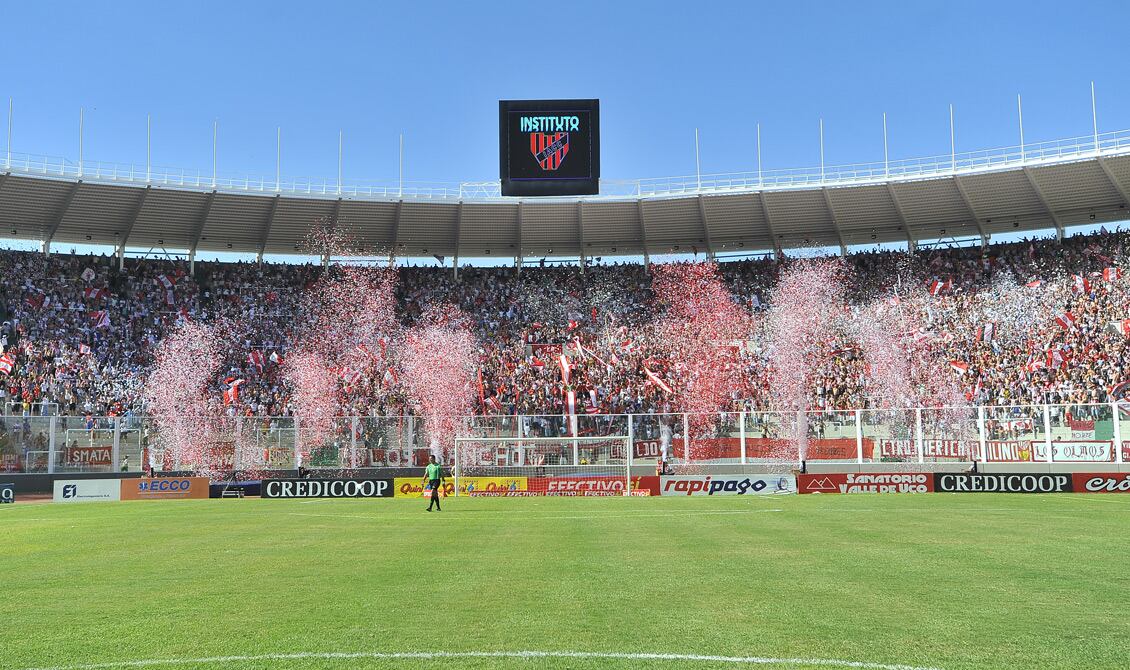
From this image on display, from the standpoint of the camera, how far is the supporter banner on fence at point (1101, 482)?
108 ft

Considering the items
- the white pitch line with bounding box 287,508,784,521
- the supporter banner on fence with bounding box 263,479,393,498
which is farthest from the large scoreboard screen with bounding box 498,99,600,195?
the white pitch line with bounding box 287,508,784,521

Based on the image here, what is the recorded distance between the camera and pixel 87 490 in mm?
36281

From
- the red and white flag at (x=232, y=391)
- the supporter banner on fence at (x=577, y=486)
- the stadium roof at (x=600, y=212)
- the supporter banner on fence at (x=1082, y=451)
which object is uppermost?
the stadium roof at (x=600, y=212)

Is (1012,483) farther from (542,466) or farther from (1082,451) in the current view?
(542,466)

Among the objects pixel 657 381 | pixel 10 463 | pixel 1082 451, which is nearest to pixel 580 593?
pixel 1082 451

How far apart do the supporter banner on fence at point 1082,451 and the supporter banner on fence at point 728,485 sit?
991cm

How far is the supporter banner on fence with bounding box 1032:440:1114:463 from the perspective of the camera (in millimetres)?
35531

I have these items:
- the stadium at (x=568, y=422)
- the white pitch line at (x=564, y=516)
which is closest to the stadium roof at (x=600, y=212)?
the stadium at (x=568, y=422)

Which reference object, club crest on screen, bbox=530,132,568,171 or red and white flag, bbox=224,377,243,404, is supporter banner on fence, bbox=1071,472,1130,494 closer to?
club crest on screen, bbox=530,132,568,171

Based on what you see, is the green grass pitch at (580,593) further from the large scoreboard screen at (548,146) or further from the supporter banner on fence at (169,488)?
the large scoreboard screen at (548,146)

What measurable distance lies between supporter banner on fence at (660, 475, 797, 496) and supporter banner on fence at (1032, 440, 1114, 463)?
991cm

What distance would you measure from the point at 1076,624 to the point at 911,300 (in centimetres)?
4485

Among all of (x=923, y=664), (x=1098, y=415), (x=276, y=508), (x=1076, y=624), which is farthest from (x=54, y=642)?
(x=1098, y=415)

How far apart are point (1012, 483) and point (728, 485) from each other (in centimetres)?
966
